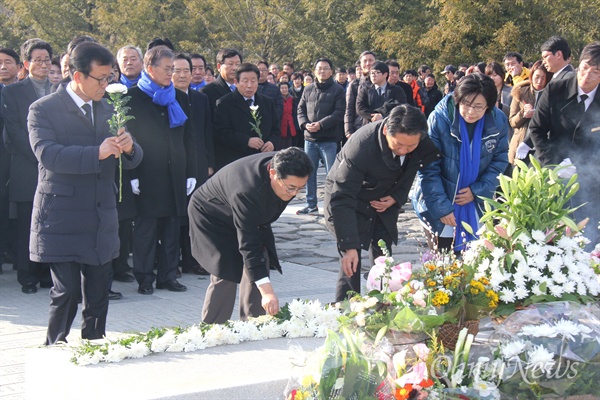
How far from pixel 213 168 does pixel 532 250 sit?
200 inches

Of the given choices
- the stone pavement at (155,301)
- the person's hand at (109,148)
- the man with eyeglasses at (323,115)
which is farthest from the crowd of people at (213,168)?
the man with eyeglasses at (323,115)

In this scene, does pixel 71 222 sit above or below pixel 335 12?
below

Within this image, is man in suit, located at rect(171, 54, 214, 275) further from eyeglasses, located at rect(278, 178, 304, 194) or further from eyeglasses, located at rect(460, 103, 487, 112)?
eyeglasses, located at rect(278, 178, 304, 194)

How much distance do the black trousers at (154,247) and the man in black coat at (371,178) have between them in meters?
2.27

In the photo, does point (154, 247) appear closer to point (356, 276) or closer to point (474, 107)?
point (356, 276)

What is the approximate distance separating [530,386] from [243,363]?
3.94 ft

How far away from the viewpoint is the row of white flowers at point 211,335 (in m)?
3.49

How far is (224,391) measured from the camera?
310 cm

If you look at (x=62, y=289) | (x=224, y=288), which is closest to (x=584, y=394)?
(x=224, y=288)

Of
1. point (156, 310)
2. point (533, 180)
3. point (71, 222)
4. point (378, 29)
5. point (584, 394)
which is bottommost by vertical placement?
point (156, 310)

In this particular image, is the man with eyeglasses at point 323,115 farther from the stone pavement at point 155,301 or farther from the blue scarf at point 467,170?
the blue scarf at point 467,170

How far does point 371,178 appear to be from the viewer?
540 cm

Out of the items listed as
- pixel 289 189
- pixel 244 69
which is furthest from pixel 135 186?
pixel 289 189

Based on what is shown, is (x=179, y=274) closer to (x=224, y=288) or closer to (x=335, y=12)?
(x=224, y=288)
